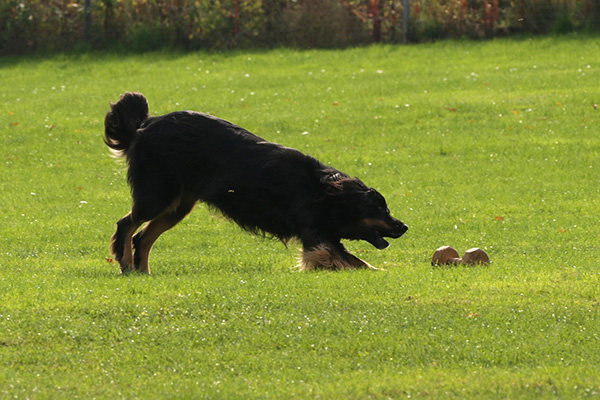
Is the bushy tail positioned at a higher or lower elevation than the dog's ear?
higher

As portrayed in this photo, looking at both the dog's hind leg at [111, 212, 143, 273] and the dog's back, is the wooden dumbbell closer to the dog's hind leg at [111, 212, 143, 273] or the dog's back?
the dog's back

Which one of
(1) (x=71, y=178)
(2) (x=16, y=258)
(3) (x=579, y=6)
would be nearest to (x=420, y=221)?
(2) (x=16, y=258)

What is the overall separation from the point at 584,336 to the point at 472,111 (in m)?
12.4

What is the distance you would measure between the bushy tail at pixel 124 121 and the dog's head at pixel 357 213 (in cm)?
198

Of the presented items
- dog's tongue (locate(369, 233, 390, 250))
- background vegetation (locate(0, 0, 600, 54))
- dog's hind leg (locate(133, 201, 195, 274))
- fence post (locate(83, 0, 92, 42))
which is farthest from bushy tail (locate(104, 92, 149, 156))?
fence post (locate(83, 0, 92, 42))

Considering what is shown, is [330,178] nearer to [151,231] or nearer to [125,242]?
[151,231]

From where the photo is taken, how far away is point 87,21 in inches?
1013

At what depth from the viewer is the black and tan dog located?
28.9 ft

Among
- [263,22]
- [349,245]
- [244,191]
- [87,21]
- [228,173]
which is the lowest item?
[349,245]

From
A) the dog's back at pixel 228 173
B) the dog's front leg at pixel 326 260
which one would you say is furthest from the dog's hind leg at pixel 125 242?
the dog's front leg at pixel 326 260

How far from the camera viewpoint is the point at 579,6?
23688mm

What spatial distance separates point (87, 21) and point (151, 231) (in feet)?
58.7

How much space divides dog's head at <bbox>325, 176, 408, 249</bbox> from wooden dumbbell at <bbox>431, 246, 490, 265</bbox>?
608 millimetres

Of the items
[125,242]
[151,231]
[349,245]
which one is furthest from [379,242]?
[125,242]
